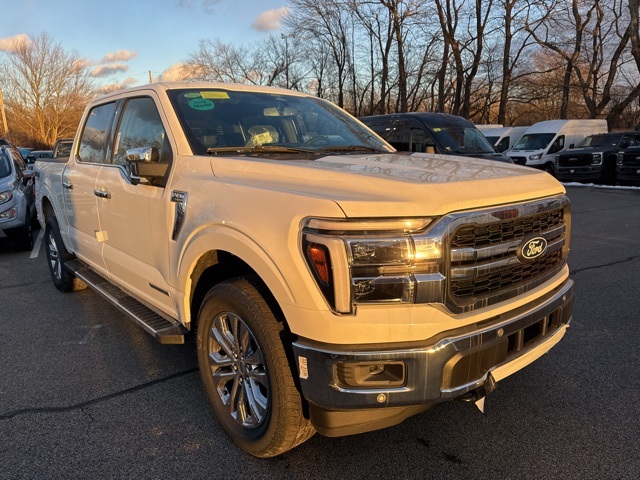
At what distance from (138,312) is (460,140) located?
9596 millimetres

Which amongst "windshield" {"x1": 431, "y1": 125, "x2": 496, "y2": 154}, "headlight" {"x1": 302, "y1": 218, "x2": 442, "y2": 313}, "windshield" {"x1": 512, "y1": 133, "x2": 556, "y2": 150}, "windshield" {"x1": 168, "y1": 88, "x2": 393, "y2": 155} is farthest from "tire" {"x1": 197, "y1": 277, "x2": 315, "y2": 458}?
"windshield" {"x1": 512, "y1": 133, "x2": 556, "y2": 150}

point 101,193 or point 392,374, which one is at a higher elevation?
point 101,193

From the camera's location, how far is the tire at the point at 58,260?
17.4 feet

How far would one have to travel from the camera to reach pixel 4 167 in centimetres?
874

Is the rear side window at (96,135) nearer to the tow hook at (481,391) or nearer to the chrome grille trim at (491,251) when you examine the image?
the chrome grille trim at (491,251)

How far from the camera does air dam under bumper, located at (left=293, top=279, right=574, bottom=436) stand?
204cm

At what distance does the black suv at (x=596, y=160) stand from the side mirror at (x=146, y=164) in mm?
17584

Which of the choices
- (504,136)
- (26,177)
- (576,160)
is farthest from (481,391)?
(504,136)

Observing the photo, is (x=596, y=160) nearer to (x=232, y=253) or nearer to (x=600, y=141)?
(x=600, y=141)

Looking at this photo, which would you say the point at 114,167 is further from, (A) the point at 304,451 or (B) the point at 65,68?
(B) the point at 65,68

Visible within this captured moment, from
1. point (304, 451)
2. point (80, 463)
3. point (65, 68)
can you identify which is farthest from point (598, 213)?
point (65, 68)

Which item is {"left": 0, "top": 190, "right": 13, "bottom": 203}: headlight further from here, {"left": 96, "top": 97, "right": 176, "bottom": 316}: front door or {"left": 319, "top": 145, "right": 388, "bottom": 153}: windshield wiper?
{"left": 319, "top": 145, "right": 388, "bottom": 153}: windshield wiper

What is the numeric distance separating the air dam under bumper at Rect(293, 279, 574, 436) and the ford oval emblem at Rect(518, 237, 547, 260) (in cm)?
35

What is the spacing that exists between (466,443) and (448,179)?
143 cm
